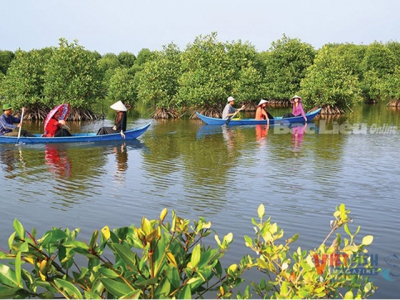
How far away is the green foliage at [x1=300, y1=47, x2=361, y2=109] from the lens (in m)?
29.8

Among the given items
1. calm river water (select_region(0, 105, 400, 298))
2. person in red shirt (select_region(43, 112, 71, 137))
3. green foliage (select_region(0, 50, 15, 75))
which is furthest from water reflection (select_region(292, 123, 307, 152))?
green foliage (select_region(0, 50, 15, 75))

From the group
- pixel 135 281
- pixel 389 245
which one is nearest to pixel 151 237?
pixel 135 281

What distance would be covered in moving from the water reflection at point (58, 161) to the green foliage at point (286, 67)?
87.9 feet

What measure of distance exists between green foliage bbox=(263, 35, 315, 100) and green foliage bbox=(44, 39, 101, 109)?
16550mm

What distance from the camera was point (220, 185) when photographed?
10.1 m

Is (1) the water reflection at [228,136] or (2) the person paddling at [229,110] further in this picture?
(2) the person paddling at [229,110]

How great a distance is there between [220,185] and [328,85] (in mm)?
21731

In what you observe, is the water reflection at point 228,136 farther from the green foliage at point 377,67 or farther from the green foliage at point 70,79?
the green foliage at point 377,67

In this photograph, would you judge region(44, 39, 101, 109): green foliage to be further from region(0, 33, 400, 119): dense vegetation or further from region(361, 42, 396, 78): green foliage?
region(361, 42, 396, 78): green foliage

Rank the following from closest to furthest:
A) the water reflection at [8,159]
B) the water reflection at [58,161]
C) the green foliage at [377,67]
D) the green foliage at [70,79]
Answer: the water reflection at [58,161]
the water reflection at [8,159]
the green foliage at [70,79]
the green foliage at [377,67]

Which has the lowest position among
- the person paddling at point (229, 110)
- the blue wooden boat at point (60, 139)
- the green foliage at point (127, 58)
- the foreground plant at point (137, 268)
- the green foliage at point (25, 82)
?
the blue wooden boat at point (60, 139)

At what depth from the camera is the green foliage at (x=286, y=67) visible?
4016 centimetres

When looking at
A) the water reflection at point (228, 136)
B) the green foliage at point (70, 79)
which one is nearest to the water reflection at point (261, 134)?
the water reflection at point (228, 136)

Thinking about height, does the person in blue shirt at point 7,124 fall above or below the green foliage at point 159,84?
below
